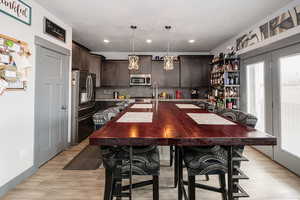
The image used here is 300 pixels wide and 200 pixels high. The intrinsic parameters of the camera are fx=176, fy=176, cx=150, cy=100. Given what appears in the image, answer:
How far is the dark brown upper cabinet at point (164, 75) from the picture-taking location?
597 cm

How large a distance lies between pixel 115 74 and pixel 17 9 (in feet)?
12.1

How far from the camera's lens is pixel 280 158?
2.97 m

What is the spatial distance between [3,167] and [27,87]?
109cm

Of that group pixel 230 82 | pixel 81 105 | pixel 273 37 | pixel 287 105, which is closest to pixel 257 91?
pixel 230 82

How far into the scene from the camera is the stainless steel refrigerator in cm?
393

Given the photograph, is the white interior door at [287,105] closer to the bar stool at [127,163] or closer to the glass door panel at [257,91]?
the glass door panel at [257,91]

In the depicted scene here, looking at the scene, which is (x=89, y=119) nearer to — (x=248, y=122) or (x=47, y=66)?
(x=47, y=66)

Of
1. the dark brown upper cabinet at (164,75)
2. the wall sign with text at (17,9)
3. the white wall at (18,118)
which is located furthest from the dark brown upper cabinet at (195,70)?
the wall sign with text at (17,9)

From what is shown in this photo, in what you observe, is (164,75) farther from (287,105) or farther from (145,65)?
(287,105)

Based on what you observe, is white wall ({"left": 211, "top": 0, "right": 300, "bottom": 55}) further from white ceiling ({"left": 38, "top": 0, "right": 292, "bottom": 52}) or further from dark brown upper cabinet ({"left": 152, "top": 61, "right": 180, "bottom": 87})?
dark brown upper cabinet ({"left": 152, "top": 61, "right": 180, "bottom": 87})

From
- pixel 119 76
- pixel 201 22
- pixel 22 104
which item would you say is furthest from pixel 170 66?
pixel 119 76

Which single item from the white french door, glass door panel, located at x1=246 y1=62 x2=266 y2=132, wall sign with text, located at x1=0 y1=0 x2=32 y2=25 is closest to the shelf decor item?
the white french door

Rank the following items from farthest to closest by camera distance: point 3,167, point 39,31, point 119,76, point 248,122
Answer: point 119,76
point 39,31
point 3,167
point 248,122

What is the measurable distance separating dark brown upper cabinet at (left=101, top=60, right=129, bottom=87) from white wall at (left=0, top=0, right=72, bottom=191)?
3.06 m
